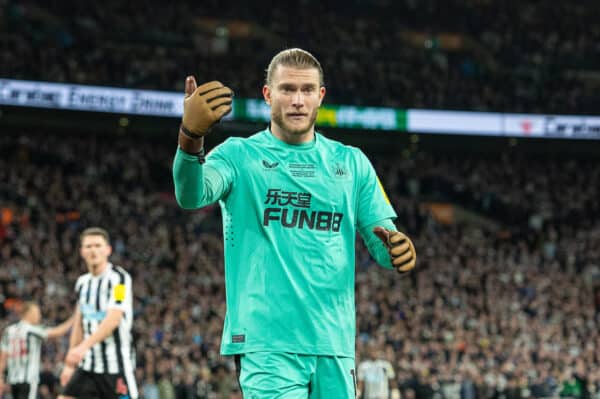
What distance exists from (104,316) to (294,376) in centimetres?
450

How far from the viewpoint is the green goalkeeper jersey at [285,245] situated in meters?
4.20

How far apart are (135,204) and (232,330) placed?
82.1ft

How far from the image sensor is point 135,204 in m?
28.9

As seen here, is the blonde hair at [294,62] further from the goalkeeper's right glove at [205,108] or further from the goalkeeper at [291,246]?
the goalkeeper's right glove at [205,108]

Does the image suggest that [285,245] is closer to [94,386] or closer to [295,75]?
[295,75]

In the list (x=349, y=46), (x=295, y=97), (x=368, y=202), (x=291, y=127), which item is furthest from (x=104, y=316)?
(x=349, y=46)

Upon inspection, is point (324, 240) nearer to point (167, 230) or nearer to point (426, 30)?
point (167, 230)

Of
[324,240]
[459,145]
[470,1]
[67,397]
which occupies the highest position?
[470,1]

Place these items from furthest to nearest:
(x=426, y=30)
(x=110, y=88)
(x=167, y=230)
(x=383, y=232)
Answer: (x=426, y=30), (x=110, y=88), (x=167, y=230), (x=383, y=232)

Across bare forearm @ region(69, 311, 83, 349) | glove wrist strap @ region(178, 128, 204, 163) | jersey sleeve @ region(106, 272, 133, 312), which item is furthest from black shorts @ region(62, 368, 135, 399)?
glove wrist strap @ region(178, 128, 204, 163)

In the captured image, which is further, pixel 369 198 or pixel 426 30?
pixel 426 30

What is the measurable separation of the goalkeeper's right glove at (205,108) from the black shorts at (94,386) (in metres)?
4.88

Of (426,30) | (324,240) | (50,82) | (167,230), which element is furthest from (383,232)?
(426,30)

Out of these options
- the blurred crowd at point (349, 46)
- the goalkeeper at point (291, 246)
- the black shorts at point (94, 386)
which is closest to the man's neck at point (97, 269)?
the black shorts at point (94, 386)
